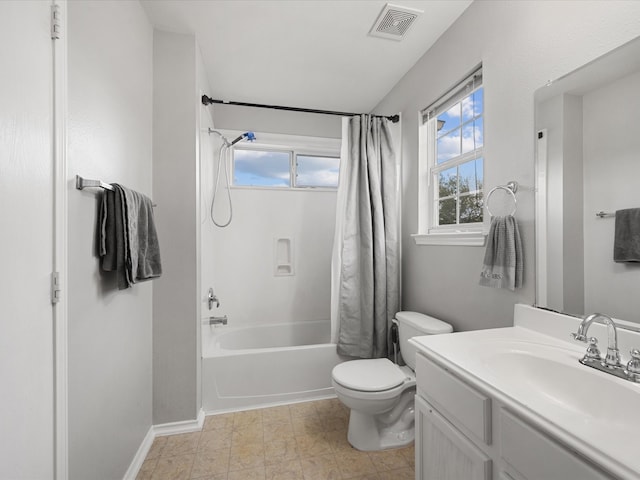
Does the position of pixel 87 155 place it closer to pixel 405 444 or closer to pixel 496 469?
pixel 496 469

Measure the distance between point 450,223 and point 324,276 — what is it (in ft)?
5.00

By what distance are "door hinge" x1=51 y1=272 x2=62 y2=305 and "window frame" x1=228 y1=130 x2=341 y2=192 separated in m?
2.06

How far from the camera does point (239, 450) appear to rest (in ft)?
5.46

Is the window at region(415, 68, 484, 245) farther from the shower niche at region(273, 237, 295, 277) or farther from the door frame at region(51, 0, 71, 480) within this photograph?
the door frame at region(51, 0, 71, 480)

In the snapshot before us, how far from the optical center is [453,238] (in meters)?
1.73

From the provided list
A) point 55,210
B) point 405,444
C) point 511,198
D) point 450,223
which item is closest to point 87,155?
point 55,210

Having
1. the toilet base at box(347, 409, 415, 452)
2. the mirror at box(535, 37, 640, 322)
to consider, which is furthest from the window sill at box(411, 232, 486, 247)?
the toilet base at box(347, 409, 415, 452)

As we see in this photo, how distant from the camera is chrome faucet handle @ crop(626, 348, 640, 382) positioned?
782mm

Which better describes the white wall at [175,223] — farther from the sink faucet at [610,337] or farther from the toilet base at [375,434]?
the sink faucet at [610,337]

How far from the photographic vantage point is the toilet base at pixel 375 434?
167cm

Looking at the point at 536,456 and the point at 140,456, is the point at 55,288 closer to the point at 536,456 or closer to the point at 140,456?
the point at 140,456

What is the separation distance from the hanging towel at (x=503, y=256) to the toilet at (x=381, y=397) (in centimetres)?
48

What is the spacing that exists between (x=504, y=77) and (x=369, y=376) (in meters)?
1.75

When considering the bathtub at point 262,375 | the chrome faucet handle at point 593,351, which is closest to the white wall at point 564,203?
the chrome faucet handle at point 593,351
